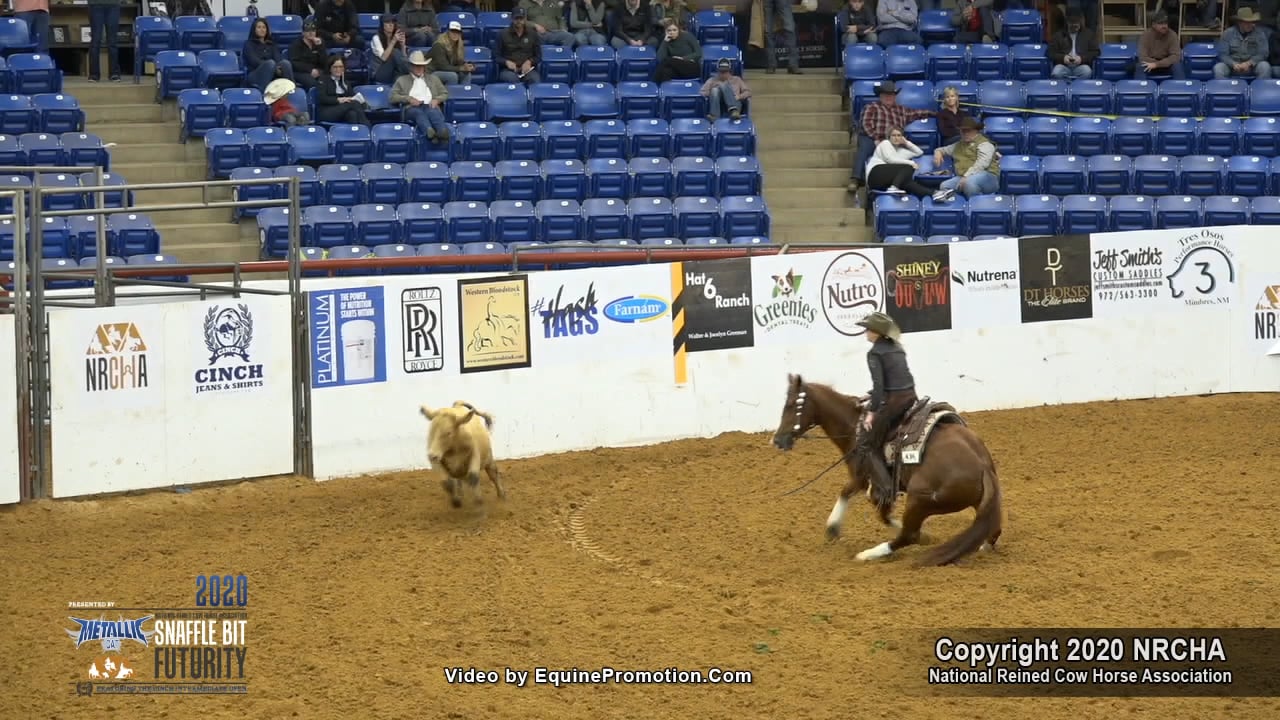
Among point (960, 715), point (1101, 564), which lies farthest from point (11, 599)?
point (1101, 564)

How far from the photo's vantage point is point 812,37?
29031 mm

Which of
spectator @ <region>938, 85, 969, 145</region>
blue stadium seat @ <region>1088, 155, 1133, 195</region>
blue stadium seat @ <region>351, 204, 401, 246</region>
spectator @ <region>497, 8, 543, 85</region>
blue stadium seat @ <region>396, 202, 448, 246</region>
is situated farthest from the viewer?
spectator @ <region>497, 8, 543, 85</region>

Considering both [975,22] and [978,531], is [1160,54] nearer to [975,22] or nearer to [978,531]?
[975,22]

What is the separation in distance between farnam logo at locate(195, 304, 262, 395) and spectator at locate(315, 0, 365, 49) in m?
10.8

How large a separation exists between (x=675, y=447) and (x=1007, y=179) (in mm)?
9579

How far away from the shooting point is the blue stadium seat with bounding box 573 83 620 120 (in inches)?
993

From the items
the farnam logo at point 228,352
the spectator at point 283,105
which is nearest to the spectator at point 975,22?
the spectator at point 283,105

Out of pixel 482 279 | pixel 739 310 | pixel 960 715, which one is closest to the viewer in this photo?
pixel 960 715

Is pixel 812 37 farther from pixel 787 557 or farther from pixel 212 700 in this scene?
pixel 212 700

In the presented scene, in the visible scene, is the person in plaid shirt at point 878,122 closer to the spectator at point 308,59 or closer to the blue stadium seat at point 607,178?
the blue stadium seat at point 607,178

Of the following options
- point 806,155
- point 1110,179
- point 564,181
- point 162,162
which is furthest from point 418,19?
point 1110,179

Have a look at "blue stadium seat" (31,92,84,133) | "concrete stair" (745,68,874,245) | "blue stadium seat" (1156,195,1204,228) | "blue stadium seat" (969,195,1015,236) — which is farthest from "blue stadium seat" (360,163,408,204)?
"blue stadium seat" (1156,195,1204,228)

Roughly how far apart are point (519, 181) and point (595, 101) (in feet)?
9.03

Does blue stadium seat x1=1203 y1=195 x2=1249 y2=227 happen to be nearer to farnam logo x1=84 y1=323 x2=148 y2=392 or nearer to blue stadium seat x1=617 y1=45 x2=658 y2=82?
blue stadium seat x1=617 y1=45 x2=658 y2=82
